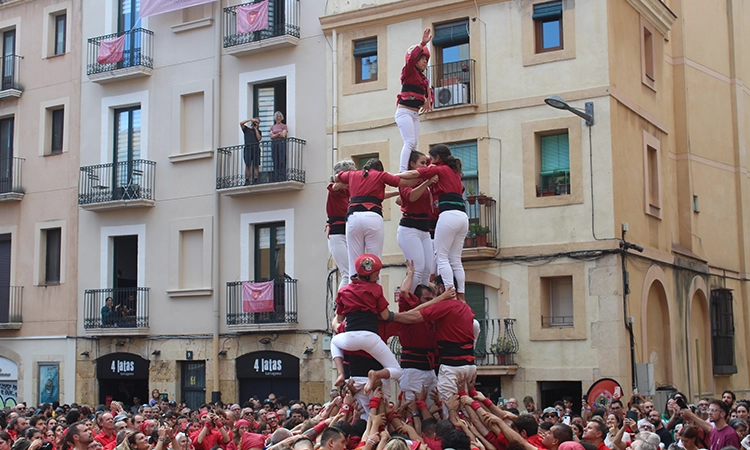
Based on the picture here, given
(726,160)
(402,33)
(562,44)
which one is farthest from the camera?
(726,160)

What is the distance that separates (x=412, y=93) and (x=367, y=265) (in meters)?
3.38

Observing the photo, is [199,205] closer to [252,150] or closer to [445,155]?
[252,150]

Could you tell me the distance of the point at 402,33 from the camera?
28.3 m

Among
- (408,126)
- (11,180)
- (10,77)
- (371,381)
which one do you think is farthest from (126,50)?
(371,381)

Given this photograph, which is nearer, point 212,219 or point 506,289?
point 506,289

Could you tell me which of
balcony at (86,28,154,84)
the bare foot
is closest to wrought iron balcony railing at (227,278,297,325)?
balcony at (86,28,154,84)

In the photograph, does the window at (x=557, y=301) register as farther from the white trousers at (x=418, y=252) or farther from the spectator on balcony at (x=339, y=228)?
the white trousers at (x=418, y=252)

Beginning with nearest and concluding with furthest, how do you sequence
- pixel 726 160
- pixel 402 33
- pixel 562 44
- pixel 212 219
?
pixel 562 44 → pixel 402 33 → pixel 212 219 → pixel 726 160

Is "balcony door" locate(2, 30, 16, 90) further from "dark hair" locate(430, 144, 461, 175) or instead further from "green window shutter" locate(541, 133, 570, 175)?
"dark hair" locate(430, 144, 461, 175)

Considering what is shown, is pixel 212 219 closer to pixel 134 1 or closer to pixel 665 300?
pixel 134 1

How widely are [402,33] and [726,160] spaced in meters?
12.1

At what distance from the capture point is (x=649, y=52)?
29.5 metres

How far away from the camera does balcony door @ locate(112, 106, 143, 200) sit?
32.1 meters

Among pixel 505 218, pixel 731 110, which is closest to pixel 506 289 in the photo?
pixel 505 218
